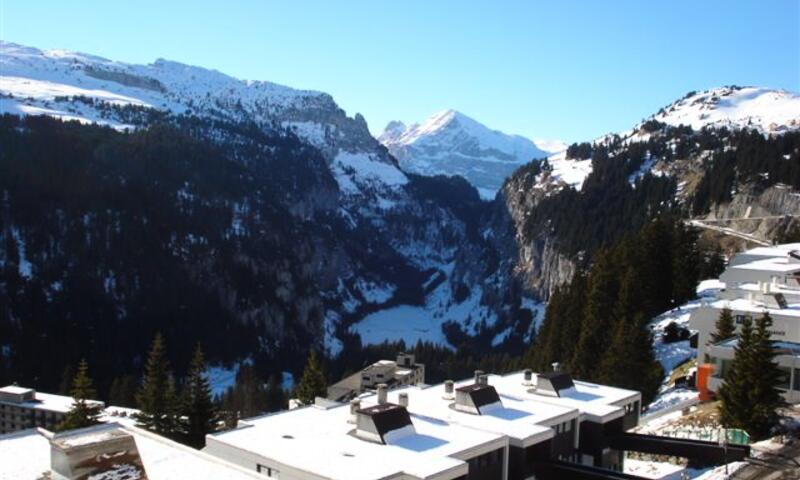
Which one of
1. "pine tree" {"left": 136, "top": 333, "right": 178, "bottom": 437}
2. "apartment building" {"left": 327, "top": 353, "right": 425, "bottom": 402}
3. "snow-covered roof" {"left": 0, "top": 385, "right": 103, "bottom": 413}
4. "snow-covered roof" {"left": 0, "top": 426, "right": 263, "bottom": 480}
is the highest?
"snow-covered roof" {"left": 0, "top": 426, "right": 263, "bottom": 480}

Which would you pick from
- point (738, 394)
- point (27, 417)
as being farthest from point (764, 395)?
point (27, 417)

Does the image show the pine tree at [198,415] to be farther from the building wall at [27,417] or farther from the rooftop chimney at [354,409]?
Result: the building wall at [27,417]

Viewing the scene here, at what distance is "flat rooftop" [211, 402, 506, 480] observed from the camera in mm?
32188

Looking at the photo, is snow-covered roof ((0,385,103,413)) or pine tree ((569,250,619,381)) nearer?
pine tree ((569,250,619,381))

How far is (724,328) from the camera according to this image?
195 feet

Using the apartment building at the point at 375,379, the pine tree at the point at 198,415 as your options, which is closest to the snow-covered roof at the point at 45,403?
the apartment building at the point at 375,379

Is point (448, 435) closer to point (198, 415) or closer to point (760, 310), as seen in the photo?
point (198, 415)

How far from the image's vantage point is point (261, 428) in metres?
38.1

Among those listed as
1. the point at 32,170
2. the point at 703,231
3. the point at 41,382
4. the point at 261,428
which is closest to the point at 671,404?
the point at 261,428

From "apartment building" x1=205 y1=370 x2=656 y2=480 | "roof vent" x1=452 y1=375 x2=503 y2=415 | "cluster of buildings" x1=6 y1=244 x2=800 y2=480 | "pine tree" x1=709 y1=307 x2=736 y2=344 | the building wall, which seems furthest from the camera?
the building wall

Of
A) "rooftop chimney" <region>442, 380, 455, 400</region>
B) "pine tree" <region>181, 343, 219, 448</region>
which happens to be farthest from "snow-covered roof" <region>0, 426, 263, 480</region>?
"pine tree" <region>181, 343, 219, 448</region>

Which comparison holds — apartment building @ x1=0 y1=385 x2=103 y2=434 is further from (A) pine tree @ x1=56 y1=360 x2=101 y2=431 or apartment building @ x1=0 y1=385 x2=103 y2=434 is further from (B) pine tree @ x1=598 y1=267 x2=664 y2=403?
(B) pine tree @ x1=598 y1=267 x2=664 y2=403

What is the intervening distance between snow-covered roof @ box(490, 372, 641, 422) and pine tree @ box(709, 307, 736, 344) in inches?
574

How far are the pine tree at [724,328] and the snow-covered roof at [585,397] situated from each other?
14.6 meters
